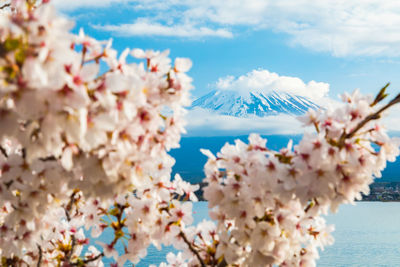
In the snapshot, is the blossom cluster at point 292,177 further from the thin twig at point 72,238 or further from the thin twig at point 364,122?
the thin twig at point 72,238

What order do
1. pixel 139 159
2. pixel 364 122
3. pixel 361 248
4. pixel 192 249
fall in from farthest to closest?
1. pixel 361 248
2. pixel 192 249
3. pixel 364 122
4. pixel 139 159

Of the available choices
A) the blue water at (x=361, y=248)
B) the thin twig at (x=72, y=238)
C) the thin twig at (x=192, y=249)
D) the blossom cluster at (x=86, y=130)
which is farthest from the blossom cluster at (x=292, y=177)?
the blue water at (x=361, y=248)

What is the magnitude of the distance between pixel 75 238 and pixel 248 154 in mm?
1857

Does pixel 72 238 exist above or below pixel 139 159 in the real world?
below

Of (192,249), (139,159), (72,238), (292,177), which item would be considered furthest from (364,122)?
(72,238)

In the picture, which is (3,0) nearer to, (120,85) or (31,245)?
(31,245)

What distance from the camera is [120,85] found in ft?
6.01

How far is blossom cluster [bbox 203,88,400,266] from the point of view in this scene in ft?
7.96

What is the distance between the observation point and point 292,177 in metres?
2.46

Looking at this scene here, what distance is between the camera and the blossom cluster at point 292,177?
243 centimetres

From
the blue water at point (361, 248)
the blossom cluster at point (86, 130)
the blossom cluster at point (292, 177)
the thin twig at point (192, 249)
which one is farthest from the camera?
the blue water at point (361, 248)

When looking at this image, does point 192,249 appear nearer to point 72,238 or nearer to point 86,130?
point 72,238

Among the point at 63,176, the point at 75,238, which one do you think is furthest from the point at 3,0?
the point at 63,176

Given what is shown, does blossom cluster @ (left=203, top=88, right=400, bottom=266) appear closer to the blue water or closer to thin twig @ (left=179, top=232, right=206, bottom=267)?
thin twig @ (left=179, top=232, right=206, bottom=267)
